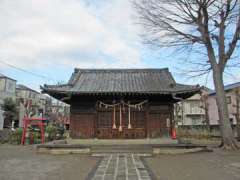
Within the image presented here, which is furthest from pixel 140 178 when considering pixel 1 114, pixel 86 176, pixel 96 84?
pixel 1 114

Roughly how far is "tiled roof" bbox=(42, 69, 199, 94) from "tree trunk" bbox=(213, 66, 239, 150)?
1980mm

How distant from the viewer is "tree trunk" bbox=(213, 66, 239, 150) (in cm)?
1350

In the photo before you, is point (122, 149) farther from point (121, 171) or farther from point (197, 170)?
point (197, 170)

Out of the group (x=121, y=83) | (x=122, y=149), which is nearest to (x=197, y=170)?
(x=122, y=149)

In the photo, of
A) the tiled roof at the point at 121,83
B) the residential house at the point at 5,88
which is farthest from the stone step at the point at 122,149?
the residential house at the point at 5,88

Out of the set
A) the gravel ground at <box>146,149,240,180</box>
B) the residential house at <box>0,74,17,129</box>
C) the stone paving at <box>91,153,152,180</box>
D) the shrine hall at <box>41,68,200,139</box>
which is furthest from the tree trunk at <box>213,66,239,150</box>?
the residential house at <box>0,74,17,129</box>

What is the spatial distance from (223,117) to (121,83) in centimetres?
665

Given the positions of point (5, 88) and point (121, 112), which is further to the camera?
point (5, 88)

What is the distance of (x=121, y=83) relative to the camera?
1532cm

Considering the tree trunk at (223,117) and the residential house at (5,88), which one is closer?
the tree trunk at (223,117)

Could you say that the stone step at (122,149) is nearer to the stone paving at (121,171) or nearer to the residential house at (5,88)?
the stone paving at (121,171)

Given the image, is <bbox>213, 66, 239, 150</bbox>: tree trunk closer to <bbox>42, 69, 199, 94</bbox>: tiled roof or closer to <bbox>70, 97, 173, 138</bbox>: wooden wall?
<bbox>42, 69, 199, 94</bbox>: tiled roof

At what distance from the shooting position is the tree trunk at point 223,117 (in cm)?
1350

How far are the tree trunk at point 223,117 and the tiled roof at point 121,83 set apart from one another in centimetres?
198
